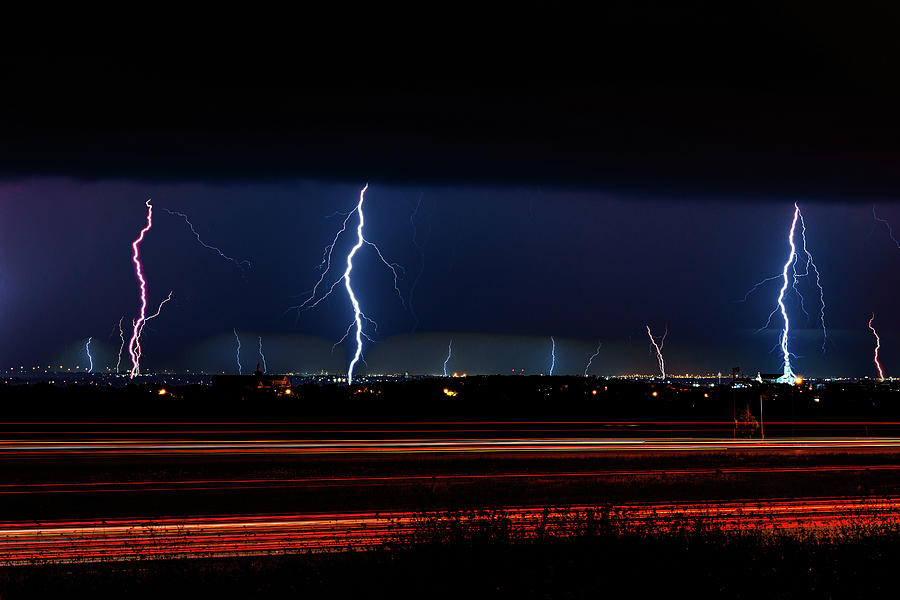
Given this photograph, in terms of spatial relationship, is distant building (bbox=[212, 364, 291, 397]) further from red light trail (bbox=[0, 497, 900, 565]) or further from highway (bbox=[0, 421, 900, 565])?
red light trail (bbox=[0, 497, 900, 565])

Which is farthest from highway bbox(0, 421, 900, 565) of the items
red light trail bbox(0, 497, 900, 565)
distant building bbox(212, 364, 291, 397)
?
distant building bbox(212, 364, 291, 397)

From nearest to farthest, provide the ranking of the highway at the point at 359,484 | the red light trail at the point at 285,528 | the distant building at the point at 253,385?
the red light trail at the point at 285,528 < the highway at the point at 359,484 < the distant building at the point at 253,385

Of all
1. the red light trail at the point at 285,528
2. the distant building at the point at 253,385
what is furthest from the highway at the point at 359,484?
the distant building at the point at 253,385

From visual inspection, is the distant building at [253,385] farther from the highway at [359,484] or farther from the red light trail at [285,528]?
the red light trail at [285,528]

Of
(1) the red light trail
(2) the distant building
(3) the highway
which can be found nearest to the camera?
(1) the red light trail

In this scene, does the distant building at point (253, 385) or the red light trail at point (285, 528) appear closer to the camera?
the red light trail at point (285, 528)

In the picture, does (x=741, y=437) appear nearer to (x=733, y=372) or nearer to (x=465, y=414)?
(x=733, y=372)

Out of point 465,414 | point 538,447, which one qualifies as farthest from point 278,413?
point 538,447

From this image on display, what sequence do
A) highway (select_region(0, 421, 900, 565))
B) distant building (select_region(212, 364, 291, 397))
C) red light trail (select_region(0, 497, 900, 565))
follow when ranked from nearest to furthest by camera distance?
red light trail (select_region(0, 497, 900, 565))
highway (select_region(0, 421, 900, 565))
distant building (select_region(212, 364, 291, 397))
